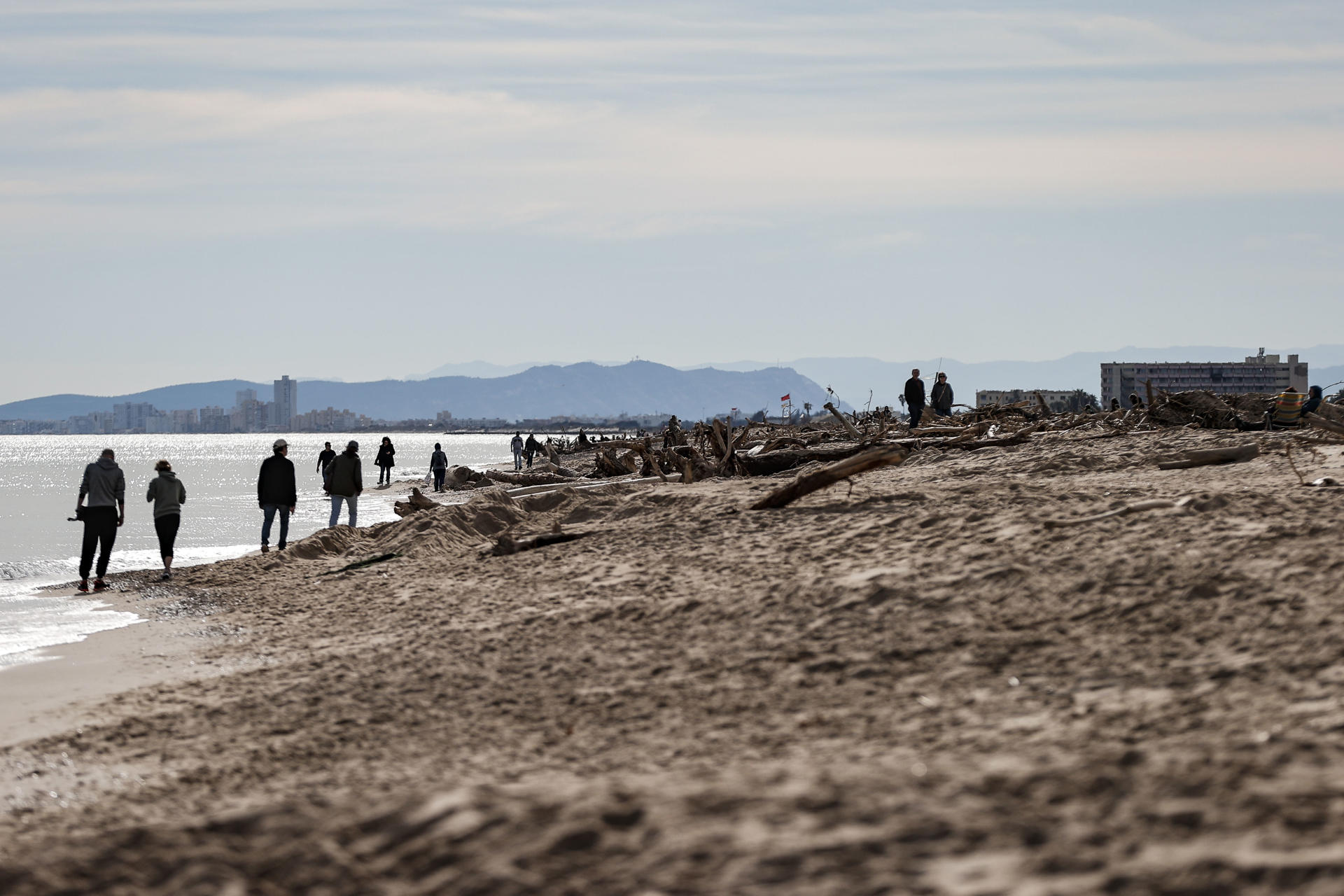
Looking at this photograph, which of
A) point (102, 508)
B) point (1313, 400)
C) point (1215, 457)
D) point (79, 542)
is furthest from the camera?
point (79, 542)

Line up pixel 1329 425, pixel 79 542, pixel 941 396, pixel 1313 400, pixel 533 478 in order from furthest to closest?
1. pixel 533 478
2. pixel 79 542
3. pixel 941 396
4. pixel 1313 400
5. pixel 1329 425

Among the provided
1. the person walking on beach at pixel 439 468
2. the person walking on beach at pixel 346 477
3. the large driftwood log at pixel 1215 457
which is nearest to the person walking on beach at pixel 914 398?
the large driftwood log at pixel 1215 457

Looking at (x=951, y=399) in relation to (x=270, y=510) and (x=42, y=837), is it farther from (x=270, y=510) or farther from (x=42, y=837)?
(x=42, y=837)

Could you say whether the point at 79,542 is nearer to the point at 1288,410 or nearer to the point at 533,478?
the point at 533,478

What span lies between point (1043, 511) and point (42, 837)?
676 centimetres

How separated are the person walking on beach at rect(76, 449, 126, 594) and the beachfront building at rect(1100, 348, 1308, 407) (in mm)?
96963

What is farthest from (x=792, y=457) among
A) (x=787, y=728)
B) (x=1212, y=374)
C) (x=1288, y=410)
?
Result: (x=1212, y=374)

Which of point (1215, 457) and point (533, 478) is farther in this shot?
point (533, 478)

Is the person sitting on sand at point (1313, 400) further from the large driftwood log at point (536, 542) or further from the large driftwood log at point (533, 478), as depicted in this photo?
the large driftwood log at point (533, 478)

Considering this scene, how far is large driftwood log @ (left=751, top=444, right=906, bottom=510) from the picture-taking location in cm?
1041

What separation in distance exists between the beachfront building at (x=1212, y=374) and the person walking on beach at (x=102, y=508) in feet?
318

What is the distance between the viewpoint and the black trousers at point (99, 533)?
43.5 ft

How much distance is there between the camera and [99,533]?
531 inches

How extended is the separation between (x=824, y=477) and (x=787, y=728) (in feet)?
19.1
